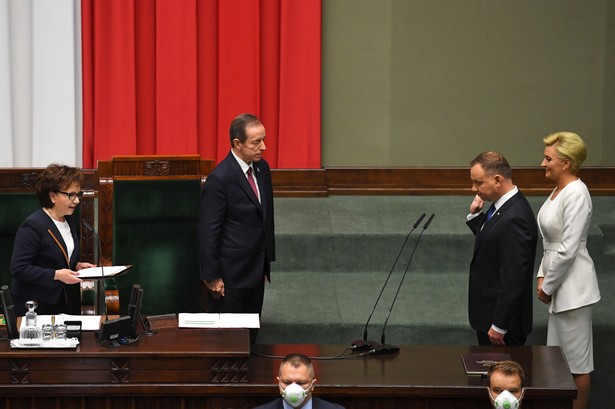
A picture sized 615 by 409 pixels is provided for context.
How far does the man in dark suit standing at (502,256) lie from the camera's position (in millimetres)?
4273

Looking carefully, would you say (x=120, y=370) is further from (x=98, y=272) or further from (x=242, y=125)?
(x=242, y=125)

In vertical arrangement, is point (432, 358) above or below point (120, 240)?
below

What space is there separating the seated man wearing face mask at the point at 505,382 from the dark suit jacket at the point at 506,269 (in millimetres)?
653

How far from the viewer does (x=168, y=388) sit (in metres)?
3.83

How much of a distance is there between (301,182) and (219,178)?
219cm

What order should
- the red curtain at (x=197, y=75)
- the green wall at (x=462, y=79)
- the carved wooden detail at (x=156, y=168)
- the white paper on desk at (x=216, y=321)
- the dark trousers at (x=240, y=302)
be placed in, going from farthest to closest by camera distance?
the green wall at (x=462, y=79) → the red curtain at (x=197, y=75) → the carved wooden detail at (x=156, y=168) → the dark trousers at (x=240, y=302) → the white paper on desk at (x=216, y=321)

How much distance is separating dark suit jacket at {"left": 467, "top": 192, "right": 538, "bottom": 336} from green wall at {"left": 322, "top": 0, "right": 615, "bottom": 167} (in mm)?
2570

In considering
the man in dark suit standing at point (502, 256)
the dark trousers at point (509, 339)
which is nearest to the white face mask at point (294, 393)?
the man in dark suit standing at point (502, 256)

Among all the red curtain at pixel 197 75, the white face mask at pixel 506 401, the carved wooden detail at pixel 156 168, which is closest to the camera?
the white face mask at pixel 506 401

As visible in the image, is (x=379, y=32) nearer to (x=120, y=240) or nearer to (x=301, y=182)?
(x=301, y=182)

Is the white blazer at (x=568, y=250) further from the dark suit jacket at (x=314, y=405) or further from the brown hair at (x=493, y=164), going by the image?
the dark suit jacket at (x=314, y=405)

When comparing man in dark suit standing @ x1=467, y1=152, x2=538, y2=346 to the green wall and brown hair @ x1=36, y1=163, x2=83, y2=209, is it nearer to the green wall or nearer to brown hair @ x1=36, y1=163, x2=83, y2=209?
brown hair @ x1=36, y1=163, x2=83, y2=209

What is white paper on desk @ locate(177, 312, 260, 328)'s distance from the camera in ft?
13.7

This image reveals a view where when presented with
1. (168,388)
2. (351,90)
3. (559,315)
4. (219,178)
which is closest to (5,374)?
(168,388)
